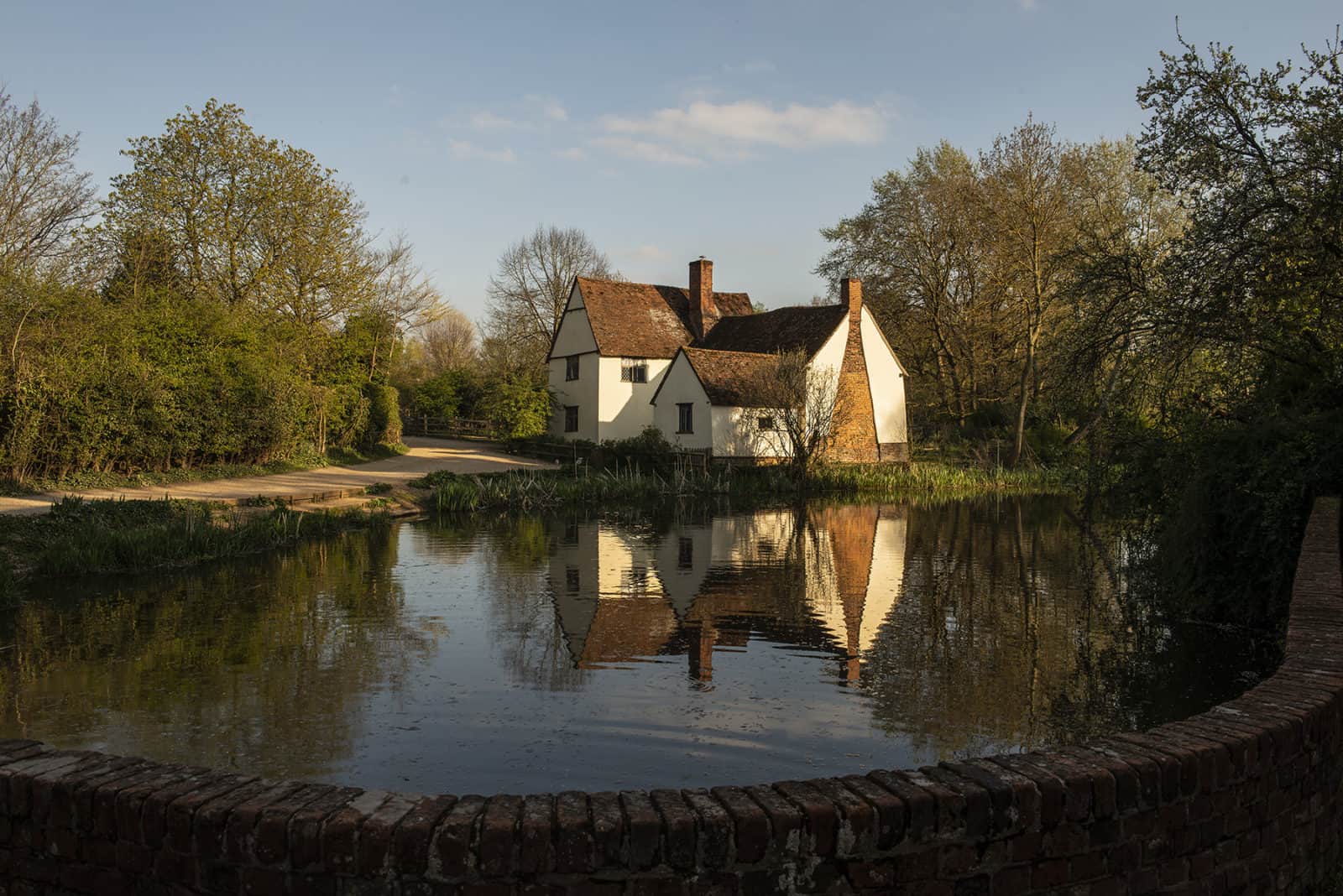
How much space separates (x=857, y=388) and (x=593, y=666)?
3259cm

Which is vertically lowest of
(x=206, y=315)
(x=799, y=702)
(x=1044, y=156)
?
(x=799, y=702)

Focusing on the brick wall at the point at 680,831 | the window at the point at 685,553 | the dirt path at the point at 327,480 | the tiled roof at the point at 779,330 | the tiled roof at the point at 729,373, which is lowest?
the window at the point at 685,553

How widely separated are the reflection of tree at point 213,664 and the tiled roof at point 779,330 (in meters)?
28.0

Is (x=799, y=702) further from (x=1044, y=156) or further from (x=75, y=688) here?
(x=1044, y=156)

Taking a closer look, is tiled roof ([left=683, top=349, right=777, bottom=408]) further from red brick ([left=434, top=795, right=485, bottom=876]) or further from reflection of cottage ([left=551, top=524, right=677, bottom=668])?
red brick ([left=434, top=795, right=485, bottom=876])

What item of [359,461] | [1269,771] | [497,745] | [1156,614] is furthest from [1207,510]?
[359,461]

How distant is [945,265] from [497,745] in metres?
42.0

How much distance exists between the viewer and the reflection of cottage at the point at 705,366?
35906 mm

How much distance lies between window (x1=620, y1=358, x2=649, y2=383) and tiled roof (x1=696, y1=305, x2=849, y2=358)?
3755mm

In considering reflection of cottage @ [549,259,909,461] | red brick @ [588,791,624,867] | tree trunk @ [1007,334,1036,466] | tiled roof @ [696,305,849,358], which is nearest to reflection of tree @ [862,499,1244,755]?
red brick @ [588,791,624,867]

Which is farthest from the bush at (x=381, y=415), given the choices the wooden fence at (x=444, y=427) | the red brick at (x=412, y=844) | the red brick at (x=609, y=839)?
the red brick at (x=609, y=839)

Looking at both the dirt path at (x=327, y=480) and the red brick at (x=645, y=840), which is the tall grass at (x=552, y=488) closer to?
the dirt path at (x=327, y=480)

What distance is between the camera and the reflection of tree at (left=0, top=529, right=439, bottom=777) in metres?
6.66

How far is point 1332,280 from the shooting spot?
32.9 feet
